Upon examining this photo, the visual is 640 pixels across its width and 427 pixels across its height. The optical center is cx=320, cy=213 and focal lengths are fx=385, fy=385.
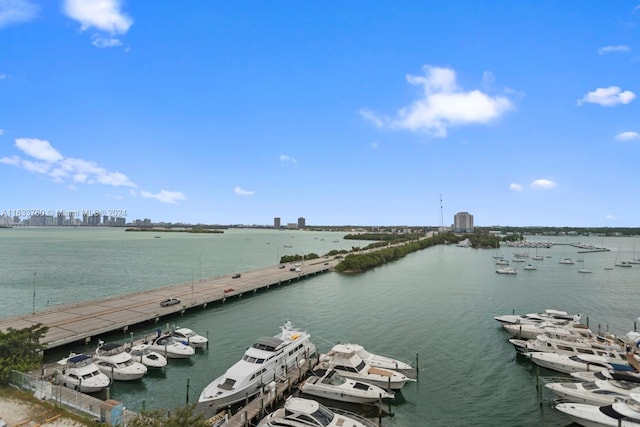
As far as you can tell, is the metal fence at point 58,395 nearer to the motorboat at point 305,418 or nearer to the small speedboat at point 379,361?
the motorboat at point 305,418

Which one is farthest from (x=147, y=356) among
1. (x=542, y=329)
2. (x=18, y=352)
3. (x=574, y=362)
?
(x=542, y=329)

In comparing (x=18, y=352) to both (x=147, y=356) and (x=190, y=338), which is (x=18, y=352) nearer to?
(x=147, y=356)

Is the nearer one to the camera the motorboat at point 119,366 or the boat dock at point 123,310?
the motorboat at point 119,366

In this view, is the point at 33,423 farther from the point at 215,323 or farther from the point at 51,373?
the point at 215,323

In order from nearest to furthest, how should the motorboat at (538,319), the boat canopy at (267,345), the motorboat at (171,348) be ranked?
the boat canopy at (267,345) → the motorboat at (171,348) → the motorboat at (538,319)

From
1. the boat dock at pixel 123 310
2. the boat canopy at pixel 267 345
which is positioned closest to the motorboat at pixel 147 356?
the boat dock at pixel 123 310

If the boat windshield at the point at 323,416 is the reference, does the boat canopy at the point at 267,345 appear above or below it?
above

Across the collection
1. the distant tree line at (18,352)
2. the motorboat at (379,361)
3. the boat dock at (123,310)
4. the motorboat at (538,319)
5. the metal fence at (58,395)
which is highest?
the distant tree line at (18,352)
